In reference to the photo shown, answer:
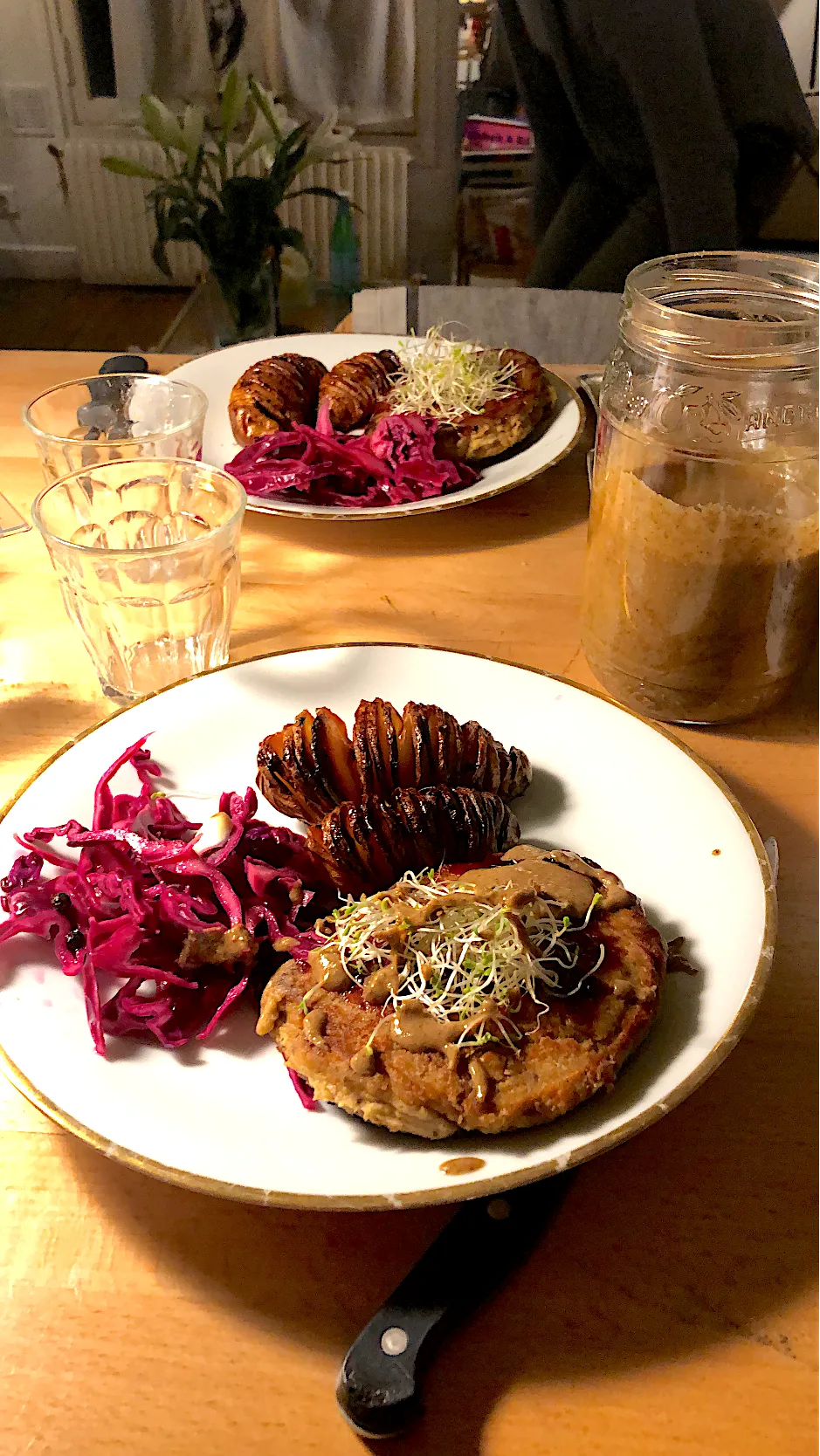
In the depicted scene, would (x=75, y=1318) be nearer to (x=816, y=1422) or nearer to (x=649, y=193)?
(x=816, y=1422)

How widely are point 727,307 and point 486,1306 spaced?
84 cm

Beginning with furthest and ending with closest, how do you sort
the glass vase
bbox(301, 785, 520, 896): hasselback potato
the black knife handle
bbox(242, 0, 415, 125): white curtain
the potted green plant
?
1. bbox(242, 0, 415, 125): white curtain
2. the glass vase
3. the potted green plant
4. bbox(301, 785, 520, 896): hasselback potato
5. the black knife handle

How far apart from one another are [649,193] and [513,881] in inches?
121

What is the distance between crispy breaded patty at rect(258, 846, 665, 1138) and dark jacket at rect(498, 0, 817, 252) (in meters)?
2.93

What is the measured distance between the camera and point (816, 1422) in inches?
20.2

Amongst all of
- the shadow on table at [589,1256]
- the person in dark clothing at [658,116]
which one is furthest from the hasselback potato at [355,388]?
the person in dark clothing at [658,116]

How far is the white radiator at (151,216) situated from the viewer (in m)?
4.16

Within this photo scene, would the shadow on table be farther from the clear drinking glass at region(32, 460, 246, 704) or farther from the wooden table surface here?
the clear drinking glass at region(32, 460, 246, 704)

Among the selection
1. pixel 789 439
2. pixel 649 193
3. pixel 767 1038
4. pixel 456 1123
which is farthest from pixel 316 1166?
pixel 649 193

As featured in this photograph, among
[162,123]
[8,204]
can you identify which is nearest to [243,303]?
[162,123]

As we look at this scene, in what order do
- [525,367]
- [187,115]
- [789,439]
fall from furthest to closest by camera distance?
[187,115]
[525,367]
[789,439]

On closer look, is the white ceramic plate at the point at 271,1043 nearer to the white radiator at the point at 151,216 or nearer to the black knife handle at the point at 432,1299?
the black knife handle at the point at 432,1299

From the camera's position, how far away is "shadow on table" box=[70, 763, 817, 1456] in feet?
1.77

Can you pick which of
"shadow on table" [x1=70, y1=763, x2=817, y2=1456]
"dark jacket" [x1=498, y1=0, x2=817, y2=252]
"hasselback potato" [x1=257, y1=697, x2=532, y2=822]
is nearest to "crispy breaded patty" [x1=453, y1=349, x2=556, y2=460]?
"hasselback potato" [x1=257, y1=697, x2=532, y2=822]
